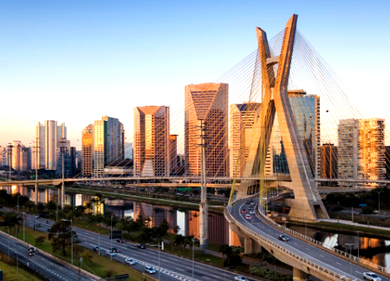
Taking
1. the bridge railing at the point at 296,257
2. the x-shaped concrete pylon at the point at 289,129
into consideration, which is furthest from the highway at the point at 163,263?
the x-shaped concrete pylon at the point at 289,129

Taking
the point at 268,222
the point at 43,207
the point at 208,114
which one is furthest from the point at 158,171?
the point at 268,222

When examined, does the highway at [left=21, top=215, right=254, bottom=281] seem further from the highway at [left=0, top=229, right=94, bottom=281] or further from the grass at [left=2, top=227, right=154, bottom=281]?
the highway at [left=0, top=229, right=94, bottom=281]

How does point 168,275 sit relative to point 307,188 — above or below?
below

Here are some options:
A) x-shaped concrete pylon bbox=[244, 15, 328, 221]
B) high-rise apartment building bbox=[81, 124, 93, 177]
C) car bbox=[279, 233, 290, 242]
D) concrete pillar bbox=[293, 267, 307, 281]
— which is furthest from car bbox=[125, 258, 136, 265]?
high-rise apartment building bbox=[81, 124, 93, 177]

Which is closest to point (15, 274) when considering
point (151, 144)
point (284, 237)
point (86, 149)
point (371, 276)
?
point (284, 237)

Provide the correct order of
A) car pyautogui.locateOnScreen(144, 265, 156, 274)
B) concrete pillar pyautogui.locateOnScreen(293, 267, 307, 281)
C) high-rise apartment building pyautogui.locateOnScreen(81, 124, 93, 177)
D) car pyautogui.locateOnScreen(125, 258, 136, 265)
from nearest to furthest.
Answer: concrete pillar pyautogui.locateOnScreen(293, 267, 307, 281) → car pyautogui.locateOnScreen(144, 265, 156, 274) → car pyautogui.locateOnScreen(125, 258, 136, 265) → high-rise apartment building pyautogui.locateOnScreen(81, 124, 93, 177)

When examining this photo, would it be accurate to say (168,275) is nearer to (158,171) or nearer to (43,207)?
(43,207)
